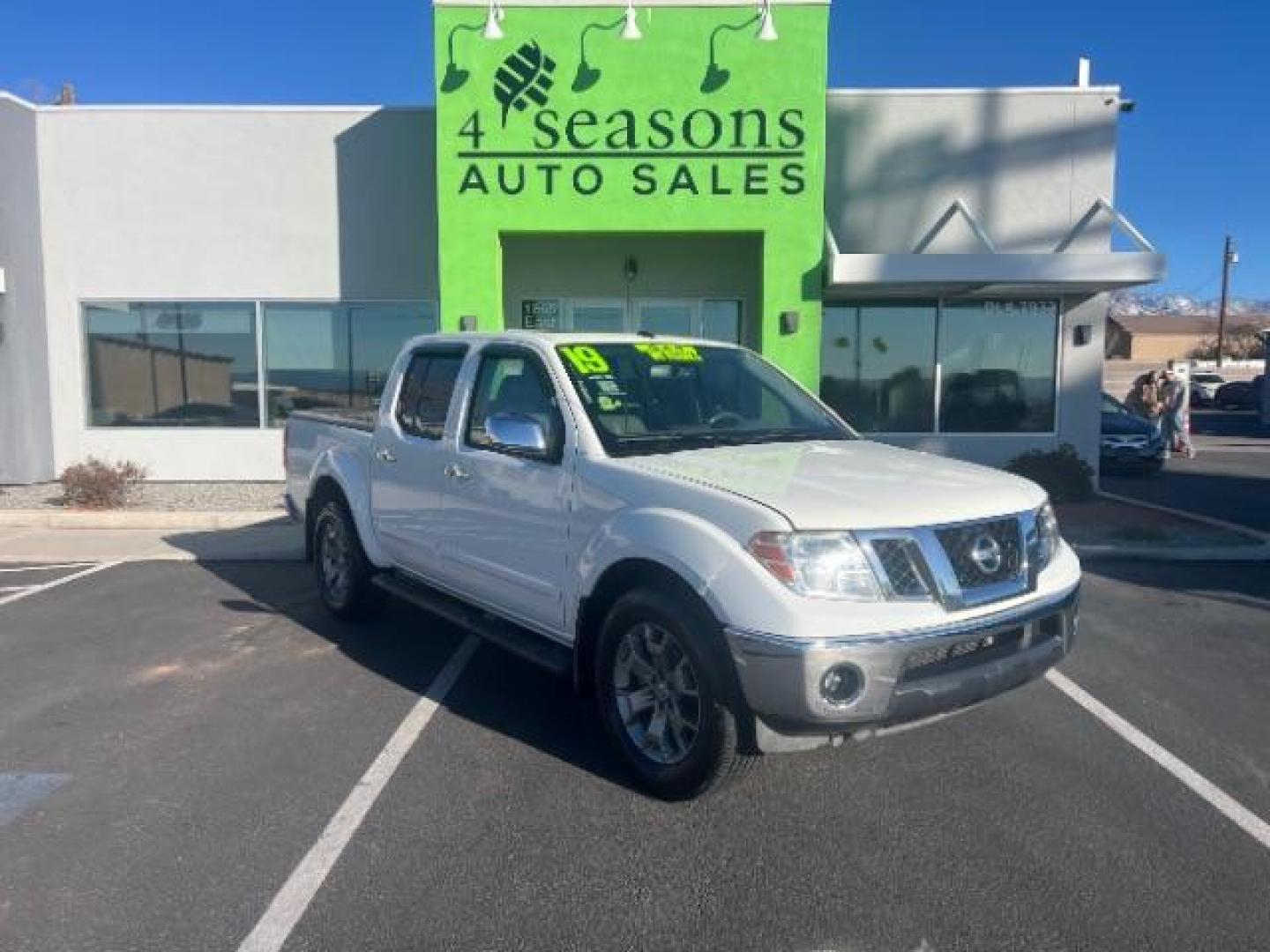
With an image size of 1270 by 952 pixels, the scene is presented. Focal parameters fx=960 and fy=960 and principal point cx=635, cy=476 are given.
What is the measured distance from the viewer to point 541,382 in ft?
15.6

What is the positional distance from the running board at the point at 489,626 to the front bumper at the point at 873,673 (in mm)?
1212

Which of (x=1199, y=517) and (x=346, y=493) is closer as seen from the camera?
(x=346, y=493)

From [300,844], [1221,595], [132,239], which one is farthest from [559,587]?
[132,239]

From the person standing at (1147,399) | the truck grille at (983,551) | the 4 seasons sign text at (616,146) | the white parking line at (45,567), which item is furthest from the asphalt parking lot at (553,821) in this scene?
the person standing at (1147,399)

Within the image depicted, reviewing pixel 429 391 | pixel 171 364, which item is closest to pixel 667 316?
A: pixel 171 364

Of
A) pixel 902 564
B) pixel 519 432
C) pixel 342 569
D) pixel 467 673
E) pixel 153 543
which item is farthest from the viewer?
pixel 153 543

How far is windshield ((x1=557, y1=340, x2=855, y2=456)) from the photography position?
4.48 m

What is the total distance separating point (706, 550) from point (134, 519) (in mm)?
8979

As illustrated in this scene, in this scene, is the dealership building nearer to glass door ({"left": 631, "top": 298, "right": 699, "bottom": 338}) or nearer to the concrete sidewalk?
glass door ({"left": 631, "top": 298, "right": 699, "bottom": 338})

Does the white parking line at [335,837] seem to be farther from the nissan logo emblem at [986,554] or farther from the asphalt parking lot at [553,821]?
the nissan logo emblem at [986,554]

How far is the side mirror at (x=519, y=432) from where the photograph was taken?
14.0ft

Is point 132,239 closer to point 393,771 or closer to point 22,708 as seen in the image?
point 22,708

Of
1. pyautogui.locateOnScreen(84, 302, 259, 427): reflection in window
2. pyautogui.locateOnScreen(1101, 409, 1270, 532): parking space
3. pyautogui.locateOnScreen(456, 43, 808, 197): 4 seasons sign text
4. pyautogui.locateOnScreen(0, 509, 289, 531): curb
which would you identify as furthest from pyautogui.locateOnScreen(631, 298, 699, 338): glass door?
pyautogui.locateOnScreen(1101, 409, 1270, 532): parking space

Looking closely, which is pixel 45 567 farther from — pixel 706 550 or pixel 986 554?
pixel 986 554
